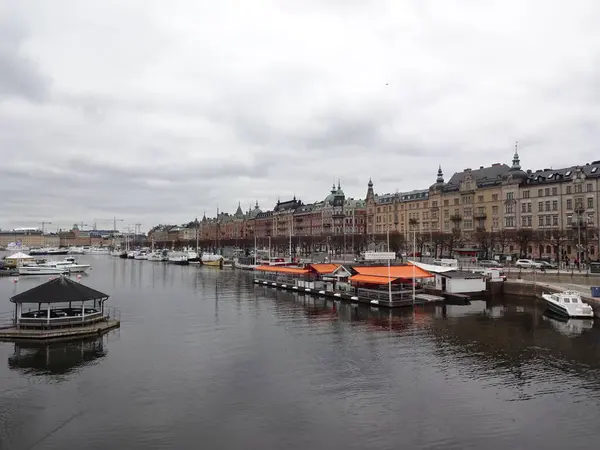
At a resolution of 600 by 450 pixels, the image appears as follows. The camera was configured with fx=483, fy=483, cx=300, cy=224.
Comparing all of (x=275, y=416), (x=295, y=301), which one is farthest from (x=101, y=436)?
(x=295, y=301)

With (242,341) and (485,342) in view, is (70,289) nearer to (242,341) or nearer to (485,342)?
(242,341)

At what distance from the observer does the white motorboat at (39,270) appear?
355ft

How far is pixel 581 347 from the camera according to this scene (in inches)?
1371

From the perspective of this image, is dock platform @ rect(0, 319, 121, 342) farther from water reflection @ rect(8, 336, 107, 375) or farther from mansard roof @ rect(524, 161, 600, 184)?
mansard roof @ rect(524, 161, 600, 184)

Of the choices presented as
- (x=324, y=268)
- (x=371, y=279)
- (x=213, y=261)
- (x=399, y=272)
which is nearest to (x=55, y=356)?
(x=371, y=279)

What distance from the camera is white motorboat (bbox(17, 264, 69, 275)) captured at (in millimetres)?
Answer: 108250

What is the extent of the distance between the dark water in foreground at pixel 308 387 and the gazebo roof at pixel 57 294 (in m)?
3.80

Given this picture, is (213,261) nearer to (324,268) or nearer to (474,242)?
(474,242)

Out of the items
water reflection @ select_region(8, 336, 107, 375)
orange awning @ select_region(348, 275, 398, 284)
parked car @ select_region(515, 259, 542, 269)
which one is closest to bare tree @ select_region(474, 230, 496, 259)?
parked car @ select_region(515, 259, 542, 269)

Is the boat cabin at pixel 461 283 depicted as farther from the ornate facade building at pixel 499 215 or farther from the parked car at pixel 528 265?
the ornate facade building at pixel 499 215

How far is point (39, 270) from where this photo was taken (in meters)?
109

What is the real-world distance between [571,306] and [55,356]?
4436 cm

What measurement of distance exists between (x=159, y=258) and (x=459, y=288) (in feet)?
457

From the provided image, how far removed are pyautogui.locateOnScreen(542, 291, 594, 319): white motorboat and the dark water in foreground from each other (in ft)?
10.5
